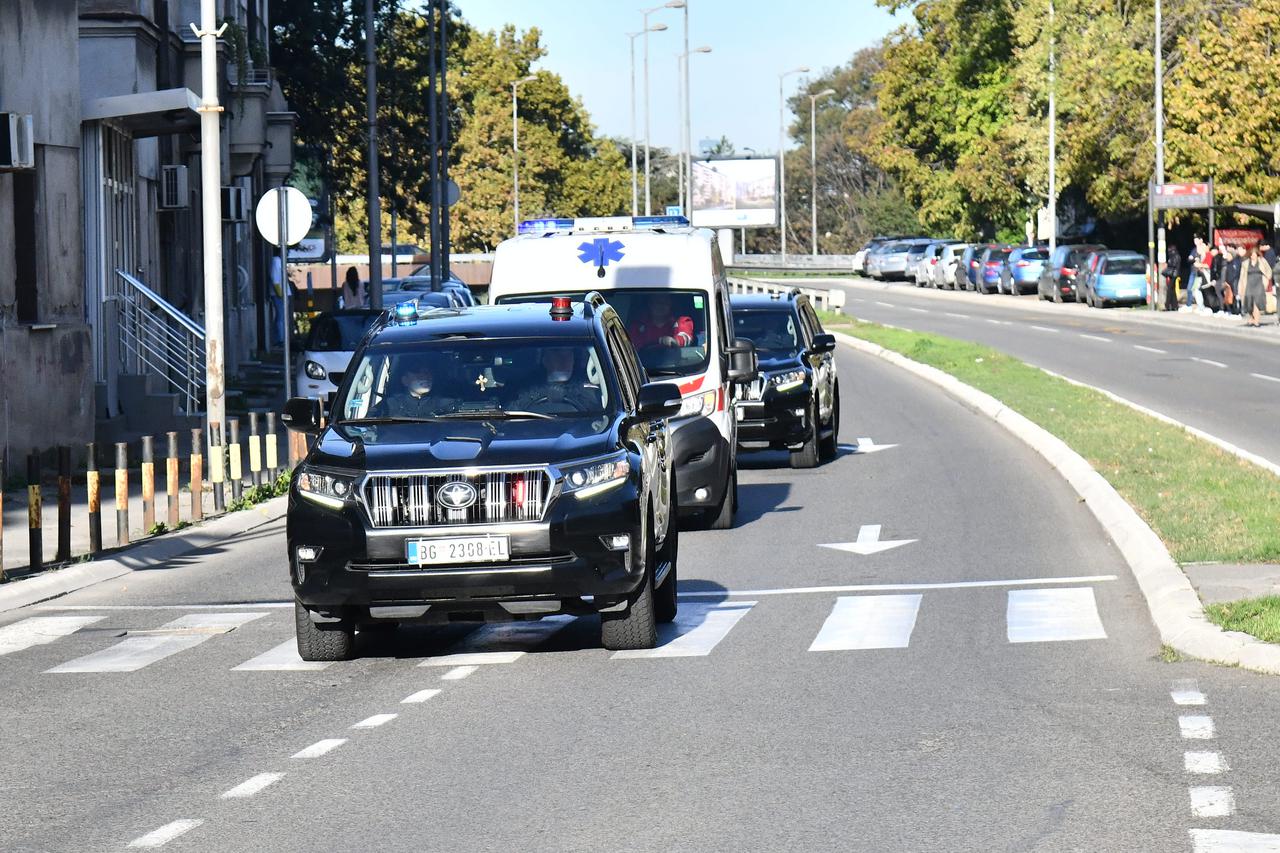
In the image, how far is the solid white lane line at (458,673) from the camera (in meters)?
10.2

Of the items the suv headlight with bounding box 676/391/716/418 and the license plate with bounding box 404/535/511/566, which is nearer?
the license plate with bounding box 404/535/511/566

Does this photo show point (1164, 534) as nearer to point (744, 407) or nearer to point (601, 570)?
Answer: point (601, 570)

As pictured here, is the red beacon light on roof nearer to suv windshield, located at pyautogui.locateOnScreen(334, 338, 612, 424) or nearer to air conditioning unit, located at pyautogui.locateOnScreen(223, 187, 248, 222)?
suv windshield, located at pyautogui.locateOnScreen(334, 338, 612, 424)

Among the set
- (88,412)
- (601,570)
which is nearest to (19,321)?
(88,412)

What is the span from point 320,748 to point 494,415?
2.97 m

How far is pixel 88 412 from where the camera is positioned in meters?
22.9

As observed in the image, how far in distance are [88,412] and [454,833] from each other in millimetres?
16980

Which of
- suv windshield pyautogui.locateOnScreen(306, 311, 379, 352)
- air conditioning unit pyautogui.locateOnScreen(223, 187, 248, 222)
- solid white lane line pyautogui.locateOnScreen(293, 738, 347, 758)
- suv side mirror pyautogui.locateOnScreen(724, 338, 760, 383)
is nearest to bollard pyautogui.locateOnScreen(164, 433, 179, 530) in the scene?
suv side mirror pyautogui.locateOnScreen(724, 338, 760, 383)

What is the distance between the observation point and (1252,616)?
10.5 meters

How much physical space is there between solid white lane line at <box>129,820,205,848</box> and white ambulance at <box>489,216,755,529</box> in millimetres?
9065

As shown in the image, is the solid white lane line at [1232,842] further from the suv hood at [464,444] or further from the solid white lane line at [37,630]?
the solid white lane line at [37,630]

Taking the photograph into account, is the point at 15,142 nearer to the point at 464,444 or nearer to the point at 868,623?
the point at 464,444

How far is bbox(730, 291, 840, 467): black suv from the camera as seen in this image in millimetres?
21094

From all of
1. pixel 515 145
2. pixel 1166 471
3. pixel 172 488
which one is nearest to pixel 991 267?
pixel 515 145
